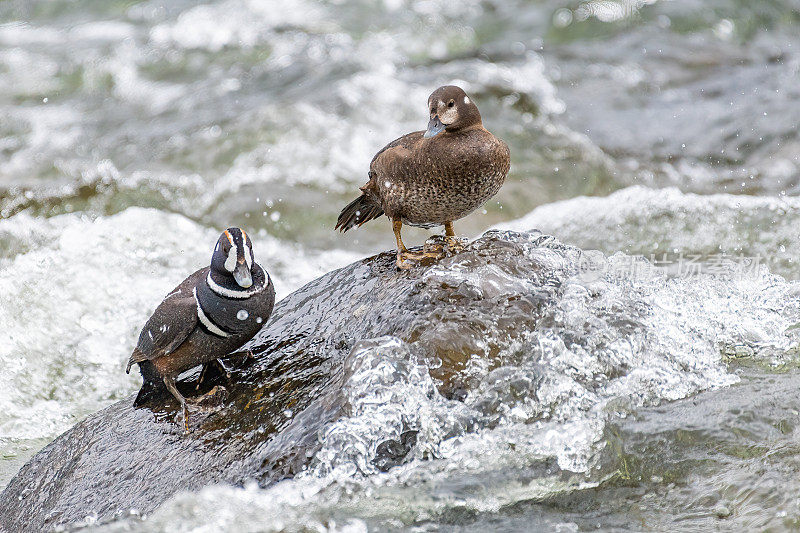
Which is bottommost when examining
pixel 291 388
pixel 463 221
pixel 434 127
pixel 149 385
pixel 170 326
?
pixel 463 221

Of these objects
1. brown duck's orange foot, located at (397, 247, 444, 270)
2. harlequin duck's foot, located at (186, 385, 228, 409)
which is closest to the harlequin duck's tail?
harlequin duck's foot, located at (186, 385, 228, 409)

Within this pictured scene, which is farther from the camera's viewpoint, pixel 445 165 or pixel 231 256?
pixel 445 165

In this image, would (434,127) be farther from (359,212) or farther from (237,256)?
(237,256)

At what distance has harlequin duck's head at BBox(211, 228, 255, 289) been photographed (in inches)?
160

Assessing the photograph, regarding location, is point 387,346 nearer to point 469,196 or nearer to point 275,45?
point 469,196

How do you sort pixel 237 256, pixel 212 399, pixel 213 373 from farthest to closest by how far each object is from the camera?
pixel 213 373 → pixel 212 399 → pixel 237 256

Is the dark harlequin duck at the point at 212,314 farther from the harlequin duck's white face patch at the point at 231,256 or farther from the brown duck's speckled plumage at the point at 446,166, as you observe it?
the brown duck's speckled plumage at the point at 446,166

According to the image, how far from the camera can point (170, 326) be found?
14.0 feet

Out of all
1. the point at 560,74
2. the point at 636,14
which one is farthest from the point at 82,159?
the point at 636,14

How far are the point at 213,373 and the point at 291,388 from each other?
0.68m

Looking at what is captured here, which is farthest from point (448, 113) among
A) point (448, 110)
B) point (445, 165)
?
point (445, 165)

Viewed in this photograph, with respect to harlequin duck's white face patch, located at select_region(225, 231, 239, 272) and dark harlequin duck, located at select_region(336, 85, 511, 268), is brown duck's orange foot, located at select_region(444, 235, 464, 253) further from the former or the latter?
harlequin duck's white face patch, located at select_region(225, 231, 239, 272)

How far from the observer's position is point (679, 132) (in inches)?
408

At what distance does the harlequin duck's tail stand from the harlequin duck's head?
32.7 inches
